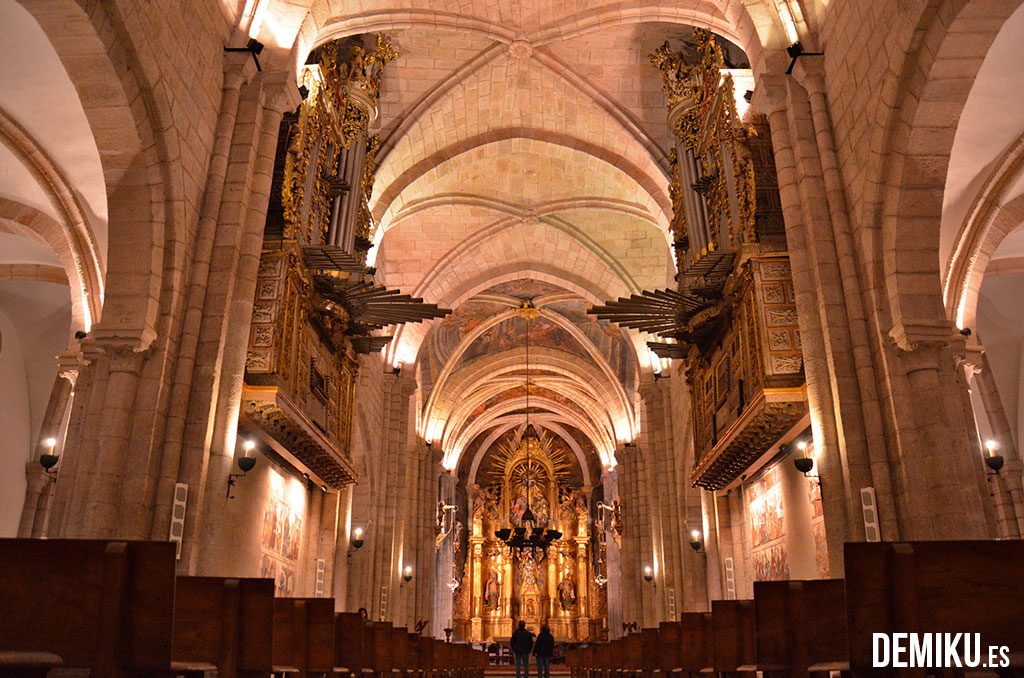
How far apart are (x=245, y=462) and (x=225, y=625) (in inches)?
207

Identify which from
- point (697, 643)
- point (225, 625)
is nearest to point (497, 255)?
point (697, 643)

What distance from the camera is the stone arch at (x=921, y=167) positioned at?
6938 millimetres

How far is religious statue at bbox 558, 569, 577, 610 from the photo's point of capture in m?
35.2

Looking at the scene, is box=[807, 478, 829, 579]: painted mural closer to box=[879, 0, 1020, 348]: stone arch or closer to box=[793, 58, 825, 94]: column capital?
box=[879, 0, 1020, 348]: stone arch

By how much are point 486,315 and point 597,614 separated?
15599 millimetres

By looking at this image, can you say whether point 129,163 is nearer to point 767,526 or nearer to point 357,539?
point 767,526

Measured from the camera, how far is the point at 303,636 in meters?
5.52

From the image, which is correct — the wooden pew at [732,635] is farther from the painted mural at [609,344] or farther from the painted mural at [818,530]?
the painted mural at [609,344]

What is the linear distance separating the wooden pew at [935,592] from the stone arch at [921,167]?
4277 mm

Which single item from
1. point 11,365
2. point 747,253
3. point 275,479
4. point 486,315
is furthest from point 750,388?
point 486,315

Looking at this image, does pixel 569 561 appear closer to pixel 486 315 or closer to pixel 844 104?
pixel 486 315

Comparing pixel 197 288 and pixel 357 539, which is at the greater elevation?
pixel 197 288

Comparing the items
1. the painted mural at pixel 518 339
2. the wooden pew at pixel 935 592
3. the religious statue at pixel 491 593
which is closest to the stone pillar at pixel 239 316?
the wooden pew at pixel 935 592

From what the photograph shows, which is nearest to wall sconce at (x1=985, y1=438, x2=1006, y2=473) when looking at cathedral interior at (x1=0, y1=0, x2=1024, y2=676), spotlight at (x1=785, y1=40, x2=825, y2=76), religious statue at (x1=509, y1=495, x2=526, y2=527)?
cathedral interior at (x1=0, y1=0, x2=1024, y2=676)
